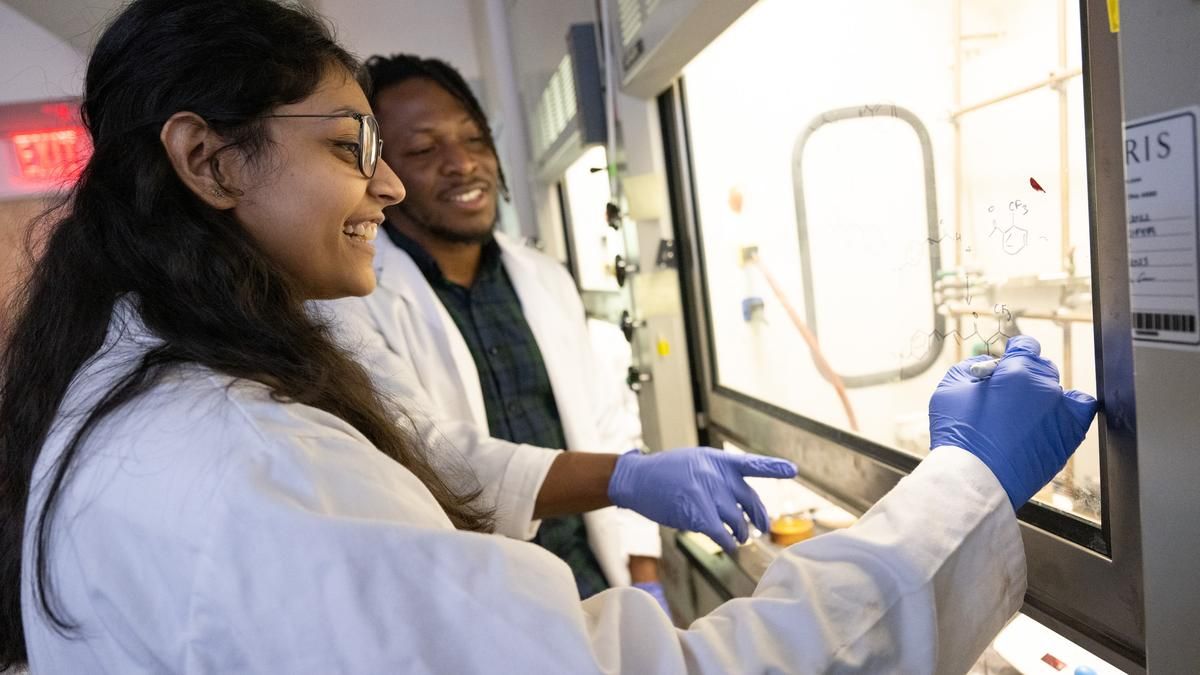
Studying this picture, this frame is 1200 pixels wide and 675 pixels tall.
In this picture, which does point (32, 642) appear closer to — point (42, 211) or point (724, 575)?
point (42, 211)

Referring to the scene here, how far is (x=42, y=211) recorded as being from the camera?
0.86 meters

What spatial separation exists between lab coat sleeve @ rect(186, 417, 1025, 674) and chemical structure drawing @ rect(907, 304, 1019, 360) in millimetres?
200

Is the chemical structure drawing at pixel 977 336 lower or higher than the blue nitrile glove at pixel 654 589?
higher

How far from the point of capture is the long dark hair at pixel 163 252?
73cm

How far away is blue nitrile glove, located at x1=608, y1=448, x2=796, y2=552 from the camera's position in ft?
3.61

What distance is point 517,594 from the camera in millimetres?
595

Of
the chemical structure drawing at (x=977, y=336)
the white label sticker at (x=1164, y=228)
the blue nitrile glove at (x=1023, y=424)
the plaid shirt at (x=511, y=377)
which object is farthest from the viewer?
the plaid shirt at (x=511, y=377)

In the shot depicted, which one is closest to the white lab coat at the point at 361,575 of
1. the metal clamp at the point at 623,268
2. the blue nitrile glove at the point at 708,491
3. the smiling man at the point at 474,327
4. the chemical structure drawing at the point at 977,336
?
the chemical structure drawing at the point at 977,336

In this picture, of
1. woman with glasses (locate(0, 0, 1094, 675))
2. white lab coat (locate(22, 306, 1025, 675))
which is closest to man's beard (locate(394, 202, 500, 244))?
woman with glasses (locate(0, 0, 1094, 675))

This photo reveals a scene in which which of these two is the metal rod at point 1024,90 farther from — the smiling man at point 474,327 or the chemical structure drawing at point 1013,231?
the smiling man at point 474,327

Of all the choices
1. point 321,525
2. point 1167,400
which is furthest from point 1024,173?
point 321,525

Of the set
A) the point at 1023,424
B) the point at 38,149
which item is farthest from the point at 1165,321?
the point at 38,149

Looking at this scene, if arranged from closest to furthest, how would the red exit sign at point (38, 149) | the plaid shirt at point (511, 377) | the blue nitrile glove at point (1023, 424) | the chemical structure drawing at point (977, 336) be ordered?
the blue nitrile glove at point (1023, 424), the chemical structure drawing at point (977, 336), the plaid shirt at point (511, 377), the red exit sign at point (38, 149)

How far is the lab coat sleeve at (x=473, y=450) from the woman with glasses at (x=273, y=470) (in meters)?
0.39
